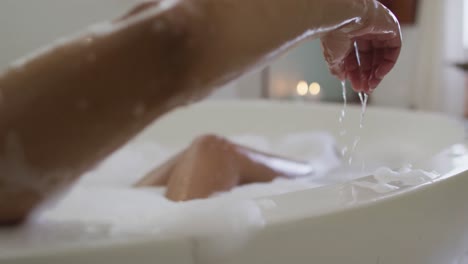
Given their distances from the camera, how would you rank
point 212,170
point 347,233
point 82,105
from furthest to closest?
point 212,170 → point 347,233 → point 82,105

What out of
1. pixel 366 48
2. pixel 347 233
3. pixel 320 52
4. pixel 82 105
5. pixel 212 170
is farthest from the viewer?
pixel 320 52

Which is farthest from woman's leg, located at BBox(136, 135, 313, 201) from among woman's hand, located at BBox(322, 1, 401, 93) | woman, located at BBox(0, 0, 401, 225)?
woman, located at BBox(0, 0, 401, 225)

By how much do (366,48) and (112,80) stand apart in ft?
1.45

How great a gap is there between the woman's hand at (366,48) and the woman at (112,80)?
0.20 meters

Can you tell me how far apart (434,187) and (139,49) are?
33 cm

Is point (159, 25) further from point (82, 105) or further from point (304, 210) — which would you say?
point (304, 210)

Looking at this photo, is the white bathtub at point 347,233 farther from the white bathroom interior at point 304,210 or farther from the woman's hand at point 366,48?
the woman's hand at point 366,48

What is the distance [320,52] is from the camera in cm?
194

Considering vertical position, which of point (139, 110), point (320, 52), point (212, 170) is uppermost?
point (320, 52)

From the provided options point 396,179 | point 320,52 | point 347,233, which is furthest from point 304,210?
point 320,52

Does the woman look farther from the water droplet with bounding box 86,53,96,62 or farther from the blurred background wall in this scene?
the blurred background wall

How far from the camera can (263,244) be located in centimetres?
38

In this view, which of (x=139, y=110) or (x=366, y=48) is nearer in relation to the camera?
(x=139, y=110)

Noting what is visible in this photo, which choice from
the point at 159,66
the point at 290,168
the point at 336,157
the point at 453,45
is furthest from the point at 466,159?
the point at 453,45
